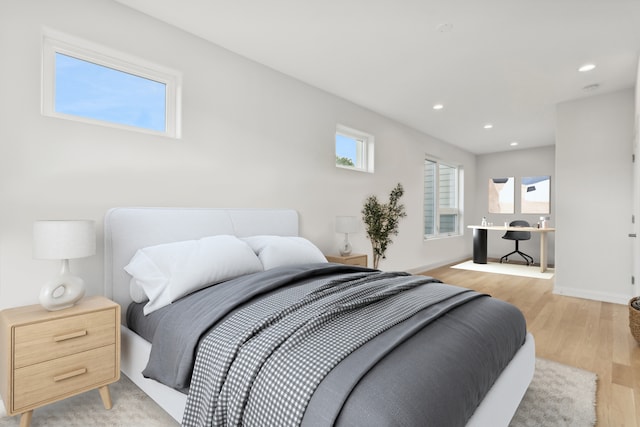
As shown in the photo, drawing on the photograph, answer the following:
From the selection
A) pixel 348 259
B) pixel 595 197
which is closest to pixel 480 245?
pixel 595 197

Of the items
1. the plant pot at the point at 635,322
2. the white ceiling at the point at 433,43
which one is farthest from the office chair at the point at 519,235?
the plant pot at the point at 635,322

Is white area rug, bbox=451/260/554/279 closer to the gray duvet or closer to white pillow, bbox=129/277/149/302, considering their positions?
the gray duvet

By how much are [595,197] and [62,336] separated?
17.7ft

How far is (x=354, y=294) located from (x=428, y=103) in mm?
3538

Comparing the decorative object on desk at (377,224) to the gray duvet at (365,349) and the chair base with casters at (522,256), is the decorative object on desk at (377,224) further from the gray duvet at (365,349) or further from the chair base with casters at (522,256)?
the chair base with casters at (522,256)

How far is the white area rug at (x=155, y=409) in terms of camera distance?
1.74 meters

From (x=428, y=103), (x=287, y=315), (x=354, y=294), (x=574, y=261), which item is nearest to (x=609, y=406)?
(x=354, y=294)

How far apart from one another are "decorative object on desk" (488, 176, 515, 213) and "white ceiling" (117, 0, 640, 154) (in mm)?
3455

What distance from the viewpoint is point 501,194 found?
7590mm

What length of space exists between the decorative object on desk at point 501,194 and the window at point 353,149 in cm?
435

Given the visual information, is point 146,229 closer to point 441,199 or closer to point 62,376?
point 62,376

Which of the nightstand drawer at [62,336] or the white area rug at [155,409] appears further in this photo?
the white area rug at [155,409]

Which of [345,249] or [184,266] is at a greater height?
[184,266]

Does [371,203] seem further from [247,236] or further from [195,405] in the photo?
[195,405]
